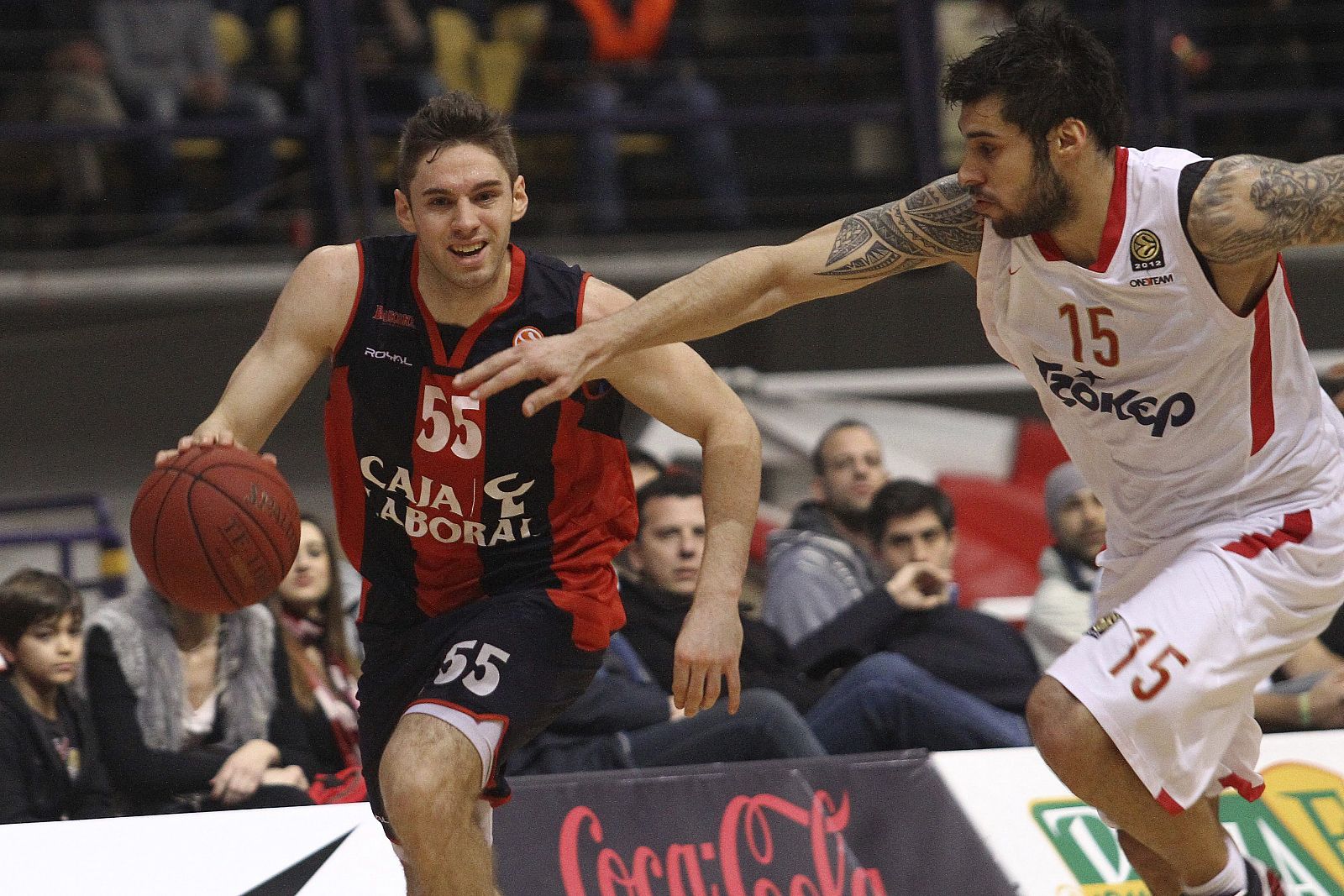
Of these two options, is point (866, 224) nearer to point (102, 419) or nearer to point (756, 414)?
point (756, 414)

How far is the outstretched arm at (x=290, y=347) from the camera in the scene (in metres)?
3.91

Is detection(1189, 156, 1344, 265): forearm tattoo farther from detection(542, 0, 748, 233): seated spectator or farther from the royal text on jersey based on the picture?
detection(542, 0, 748, 233): seated spectator

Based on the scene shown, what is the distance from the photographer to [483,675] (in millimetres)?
3766

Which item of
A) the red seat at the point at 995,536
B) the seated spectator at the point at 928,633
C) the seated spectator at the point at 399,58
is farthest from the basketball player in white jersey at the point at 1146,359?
the seated spectator at the point at 399,58

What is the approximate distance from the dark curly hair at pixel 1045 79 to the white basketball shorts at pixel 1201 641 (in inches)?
37.1

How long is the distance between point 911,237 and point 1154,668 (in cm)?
111

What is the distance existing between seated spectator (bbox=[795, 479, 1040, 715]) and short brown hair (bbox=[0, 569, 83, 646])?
8.08ft

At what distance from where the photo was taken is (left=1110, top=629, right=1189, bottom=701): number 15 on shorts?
11.4 feet

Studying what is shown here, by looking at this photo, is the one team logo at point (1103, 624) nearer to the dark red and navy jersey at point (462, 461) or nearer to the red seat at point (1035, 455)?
the dark red and navy jersey at point (462, 461)

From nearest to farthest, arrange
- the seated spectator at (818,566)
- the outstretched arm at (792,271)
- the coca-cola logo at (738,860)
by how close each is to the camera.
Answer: the outstretched arm at (792,271) → the coca-cola logo at (738,860) → the seated spectator at (818,566)

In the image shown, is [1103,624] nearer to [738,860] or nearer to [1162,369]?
[1162,369]

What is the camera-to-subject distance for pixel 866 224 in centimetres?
390

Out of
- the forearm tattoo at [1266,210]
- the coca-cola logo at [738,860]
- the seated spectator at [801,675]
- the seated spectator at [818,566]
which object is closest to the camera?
the forearm tattoo at [1266,210]

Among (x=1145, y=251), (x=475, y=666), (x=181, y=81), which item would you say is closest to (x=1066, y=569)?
(x=1145, y=251)
